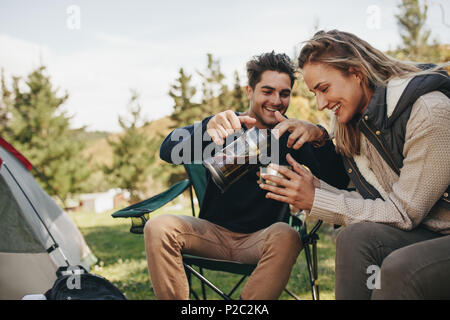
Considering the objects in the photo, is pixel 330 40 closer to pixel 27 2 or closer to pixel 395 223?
pixel 395 223

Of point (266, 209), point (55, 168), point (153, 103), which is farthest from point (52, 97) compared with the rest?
point (266, 209)

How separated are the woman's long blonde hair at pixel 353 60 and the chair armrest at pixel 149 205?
1.03m

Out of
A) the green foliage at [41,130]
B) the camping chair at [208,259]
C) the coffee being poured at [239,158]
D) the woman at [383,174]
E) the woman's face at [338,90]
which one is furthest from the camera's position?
the green foliage at [41,130]

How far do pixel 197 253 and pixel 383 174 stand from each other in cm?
93

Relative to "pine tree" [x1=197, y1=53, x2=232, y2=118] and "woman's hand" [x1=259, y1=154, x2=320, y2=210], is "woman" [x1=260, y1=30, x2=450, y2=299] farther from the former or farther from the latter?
"pine tree" [x1=197, y1=53, x2=232, y2=118]

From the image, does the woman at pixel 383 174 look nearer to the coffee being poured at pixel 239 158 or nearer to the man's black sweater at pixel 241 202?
the coffee being poured at pixel 239 158

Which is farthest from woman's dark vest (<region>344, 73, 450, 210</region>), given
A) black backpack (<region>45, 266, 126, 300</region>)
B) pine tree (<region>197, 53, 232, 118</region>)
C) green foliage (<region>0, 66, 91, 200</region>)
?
pine tree (<region>197, 53, 232, 118</region>)

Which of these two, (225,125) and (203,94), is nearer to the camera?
(225,125)

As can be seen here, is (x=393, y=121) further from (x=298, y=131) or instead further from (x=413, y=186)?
(x=298, y=131)

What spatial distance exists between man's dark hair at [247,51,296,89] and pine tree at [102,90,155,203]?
17475 millimetres

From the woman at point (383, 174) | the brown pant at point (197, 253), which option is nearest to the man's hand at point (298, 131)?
the woman at point (383, 174)

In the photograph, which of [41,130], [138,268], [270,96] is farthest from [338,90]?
[41,130]

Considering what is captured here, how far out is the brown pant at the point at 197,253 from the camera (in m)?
1.44

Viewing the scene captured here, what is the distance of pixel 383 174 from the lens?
1.46m
